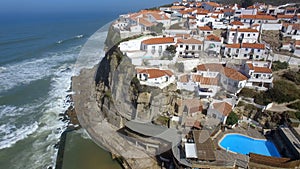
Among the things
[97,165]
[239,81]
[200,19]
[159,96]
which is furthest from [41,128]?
[200,19]

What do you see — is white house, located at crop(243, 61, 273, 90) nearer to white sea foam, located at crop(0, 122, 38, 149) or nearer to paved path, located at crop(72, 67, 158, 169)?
paved path, located at crop(72, 67, 158, 169)

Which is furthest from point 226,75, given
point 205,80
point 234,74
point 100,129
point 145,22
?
point 145,22

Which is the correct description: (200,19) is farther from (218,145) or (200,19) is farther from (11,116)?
(11,116)

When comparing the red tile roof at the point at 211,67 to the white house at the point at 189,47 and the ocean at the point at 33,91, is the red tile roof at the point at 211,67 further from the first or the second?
the ocean at the point at 33,91

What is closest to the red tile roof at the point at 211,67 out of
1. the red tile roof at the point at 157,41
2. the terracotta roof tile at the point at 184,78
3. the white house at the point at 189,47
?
the terracotta roof tile at the point at 184,78

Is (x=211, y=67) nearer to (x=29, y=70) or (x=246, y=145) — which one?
(x=246, y=145)

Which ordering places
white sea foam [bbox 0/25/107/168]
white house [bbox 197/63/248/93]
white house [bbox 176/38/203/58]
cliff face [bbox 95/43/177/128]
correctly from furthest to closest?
1. white house [bbox 176/38/203/58]
2. white house [bbox 197/63/248/93]
3. cliff face [bbox 95/43/177/128]
4. white sea foam [bbox 0/25/107/168]

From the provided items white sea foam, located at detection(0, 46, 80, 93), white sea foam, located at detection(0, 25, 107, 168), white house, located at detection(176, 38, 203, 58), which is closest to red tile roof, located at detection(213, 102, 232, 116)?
white house, located at detection(176, 38, 203, 58)
